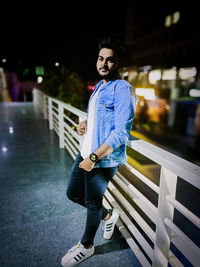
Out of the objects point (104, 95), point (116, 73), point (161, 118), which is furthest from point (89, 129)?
point (161, 118)

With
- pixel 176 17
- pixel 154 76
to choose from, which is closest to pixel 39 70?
pixel 154 76

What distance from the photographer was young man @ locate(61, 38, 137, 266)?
1446 millimetres

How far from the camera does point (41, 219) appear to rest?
255cm

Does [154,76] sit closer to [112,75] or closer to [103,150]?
[112,75]

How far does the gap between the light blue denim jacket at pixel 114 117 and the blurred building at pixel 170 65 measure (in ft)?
91.1

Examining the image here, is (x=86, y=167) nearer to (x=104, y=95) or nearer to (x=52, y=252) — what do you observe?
(x=104, y=95)

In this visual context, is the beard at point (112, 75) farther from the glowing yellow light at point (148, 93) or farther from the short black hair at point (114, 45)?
the glowing yellow light at point (148, 93)

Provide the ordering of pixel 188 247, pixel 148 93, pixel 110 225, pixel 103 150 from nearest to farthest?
pixel 188 247
pixel 103 150
pixel 110 225
pixel 148 93

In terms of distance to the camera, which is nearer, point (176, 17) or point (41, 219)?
point (41, 219)

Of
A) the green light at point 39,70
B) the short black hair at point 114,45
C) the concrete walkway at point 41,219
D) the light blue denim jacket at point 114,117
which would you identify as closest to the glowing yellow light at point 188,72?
the green light at point 39,70

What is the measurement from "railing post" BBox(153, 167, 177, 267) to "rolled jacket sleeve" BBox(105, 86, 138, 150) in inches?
16.8

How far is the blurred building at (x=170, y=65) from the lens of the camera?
1669 inches

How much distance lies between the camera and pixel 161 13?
7069 centimetres

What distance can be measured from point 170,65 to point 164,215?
4939 centimetres
